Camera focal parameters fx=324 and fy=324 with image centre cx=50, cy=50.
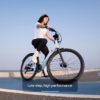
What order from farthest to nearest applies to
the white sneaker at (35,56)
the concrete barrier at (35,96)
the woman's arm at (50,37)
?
1. the white sneaker at (35,56)
2. the concrete barrier at (35,96)
3. the woman's arm at (50,37)

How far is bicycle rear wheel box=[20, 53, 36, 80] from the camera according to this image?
855 cm

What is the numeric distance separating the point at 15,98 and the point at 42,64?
1.87 meters

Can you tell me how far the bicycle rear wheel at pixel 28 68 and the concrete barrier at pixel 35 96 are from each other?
1.74 ft

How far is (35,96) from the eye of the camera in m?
8.86

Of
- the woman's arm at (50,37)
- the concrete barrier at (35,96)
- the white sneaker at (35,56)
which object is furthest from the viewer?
the white sneaker at (35,56)

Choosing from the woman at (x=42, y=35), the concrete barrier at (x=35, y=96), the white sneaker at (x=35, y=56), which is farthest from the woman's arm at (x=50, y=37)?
the concrete barrier at (x=35, y=96)

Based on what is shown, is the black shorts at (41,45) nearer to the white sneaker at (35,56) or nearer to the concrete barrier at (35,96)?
the white sneaker at (35,56)

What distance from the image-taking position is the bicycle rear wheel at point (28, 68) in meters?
8.55

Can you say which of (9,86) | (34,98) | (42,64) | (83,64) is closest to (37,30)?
(42,64)

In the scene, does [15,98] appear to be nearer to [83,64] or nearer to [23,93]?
[23,93]

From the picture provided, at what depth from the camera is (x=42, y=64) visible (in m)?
8.20

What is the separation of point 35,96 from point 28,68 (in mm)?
811

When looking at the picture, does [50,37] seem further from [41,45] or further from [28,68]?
[28,68]

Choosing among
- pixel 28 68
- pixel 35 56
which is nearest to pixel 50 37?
pixel 35 56
